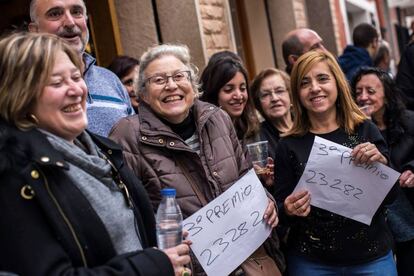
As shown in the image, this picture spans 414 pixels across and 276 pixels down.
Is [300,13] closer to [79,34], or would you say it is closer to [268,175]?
[268,175]

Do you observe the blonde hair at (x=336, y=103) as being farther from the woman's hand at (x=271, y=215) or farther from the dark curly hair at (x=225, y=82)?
the dark curly hair at (x=225, y=82)

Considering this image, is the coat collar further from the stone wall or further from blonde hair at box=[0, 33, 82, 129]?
the stone wall

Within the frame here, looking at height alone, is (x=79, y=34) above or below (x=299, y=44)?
above

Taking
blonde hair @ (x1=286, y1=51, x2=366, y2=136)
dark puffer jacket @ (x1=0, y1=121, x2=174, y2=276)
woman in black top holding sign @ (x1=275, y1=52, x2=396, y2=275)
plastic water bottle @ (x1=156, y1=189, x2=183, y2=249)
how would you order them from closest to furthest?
1. dark puffer jacket @ (x1=0, y1=121, x2=174, y2=276)
2. plastic water bottle @ (x1=156, y1=189, x2=183, y2=249)
3. woman in black top holding sign @ (x1=275, y1=52, x2=396, y2=275)
4. blonde hair @ (x1=286, y1=51, x2=366, y2=136)

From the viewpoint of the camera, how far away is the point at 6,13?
441cm

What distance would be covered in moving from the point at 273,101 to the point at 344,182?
3.58 ft

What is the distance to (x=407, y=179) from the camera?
10.7 ft

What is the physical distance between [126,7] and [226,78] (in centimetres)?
182

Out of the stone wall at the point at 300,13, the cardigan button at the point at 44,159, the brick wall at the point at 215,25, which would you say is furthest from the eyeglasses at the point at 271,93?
the stone wall at the point at 300,13

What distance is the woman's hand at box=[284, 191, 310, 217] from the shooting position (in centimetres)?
284

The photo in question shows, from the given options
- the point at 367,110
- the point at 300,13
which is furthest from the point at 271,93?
the point at 300,13

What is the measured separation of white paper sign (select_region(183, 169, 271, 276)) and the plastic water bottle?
Answer: 0.22 m

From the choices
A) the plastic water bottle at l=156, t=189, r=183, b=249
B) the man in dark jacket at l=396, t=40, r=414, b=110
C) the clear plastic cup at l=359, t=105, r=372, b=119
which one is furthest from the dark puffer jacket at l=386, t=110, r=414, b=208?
the plastic water bottle at l=156, t=189, r=183, b=249

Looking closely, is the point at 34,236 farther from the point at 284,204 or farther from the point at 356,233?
the point at 356,233
